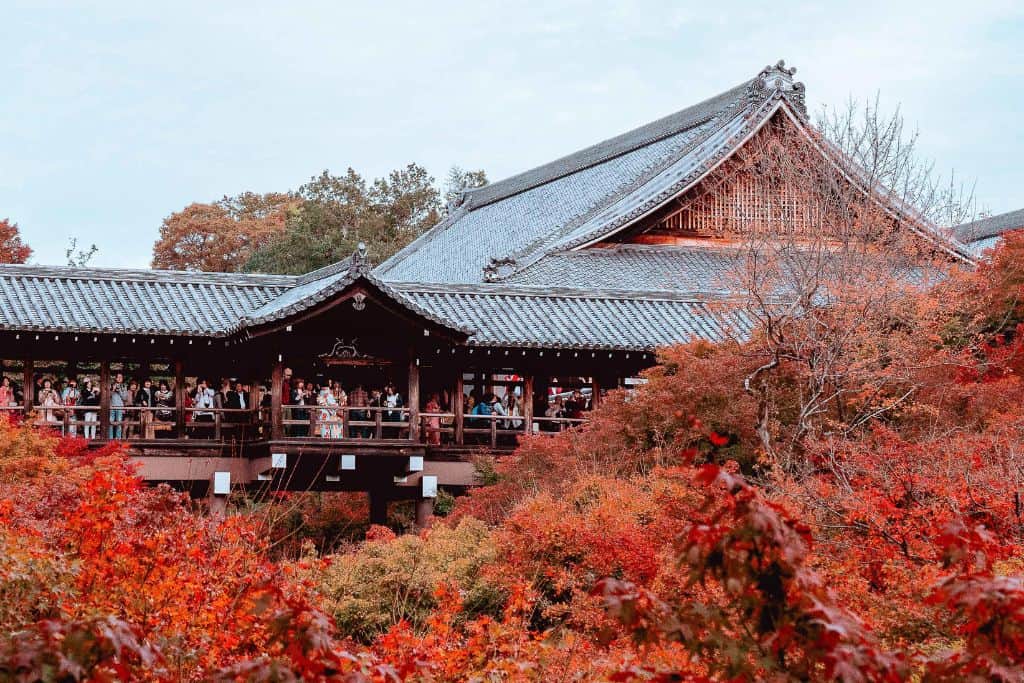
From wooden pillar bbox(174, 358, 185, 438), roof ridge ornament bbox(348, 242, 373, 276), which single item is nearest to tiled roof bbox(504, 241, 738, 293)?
roof ridge ornament bbox(348, 242, 373, 276)

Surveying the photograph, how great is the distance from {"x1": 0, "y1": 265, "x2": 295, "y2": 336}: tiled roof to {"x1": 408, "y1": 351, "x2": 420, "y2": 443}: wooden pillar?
3.60 meters

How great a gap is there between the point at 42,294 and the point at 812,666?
75.1 ft

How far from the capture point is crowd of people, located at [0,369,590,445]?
25719mm

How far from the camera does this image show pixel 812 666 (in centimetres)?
633

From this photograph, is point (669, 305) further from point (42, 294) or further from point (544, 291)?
point (42, 294)

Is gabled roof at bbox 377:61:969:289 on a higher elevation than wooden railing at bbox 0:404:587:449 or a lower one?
higher

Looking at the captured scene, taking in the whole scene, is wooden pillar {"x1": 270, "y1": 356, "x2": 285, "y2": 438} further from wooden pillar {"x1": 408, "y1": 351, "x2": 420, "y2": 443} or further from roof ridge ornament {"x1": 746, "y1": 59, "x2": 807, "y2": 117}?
roof ridge ornament {"x1": 746, "y1": 59, "x2": 807, "y2": 117}

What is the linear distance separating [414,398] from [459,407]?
183 cm

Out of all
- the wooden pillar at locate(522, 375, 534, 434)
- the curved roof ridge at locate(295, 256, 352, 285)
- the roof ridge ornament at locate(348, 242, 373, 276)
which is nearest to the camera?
the roof ridge ornament at locate(348, 242, 373, 276)

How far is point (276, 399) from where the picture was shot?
2553 cm

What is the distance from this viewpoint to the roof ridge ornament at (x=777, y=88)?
113ft

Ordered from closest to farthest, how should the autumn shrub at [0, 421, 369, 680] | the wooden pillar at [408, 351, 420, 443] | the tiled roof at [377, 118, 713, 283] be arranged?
the autumn shrub at [0, 421, 369, 680]
the wooden pillar at [408, 351, 420, 443]
the tiled roof at [377, 118, 713, 283]

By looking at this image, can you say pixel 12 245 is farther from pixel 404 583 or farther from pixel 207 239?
pixel 404 583

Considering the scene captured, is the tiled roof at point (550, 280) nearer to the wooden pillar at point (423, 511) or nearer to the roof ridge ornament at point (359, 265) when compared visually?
the roof ridge ornament at point (359, 265)
